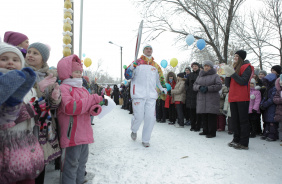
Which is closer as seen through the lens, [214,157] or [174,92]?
[214,157]

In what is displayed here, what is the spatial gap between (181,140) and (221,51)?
1116 cm

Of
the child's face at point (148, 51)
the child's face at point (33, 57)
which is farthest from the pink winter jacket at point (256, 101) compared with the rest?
the child's face at point (33, 57)

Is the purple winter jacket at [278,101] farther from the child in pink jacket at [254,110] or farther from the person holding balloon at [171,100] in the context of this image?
the person holding balloon at [171,100]

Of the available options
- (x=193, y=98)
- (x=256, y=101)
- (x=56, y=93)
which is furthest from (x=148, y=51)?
(x=256, y=101)

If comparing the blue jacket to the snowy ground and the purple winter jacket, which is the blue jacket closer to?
the purple winter jacket

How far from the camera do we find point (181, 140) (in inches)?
184

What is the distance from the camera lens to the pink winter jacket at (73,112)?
2100mm

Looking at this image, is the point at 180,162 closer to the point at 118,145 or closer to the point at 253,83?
the point at 118,145

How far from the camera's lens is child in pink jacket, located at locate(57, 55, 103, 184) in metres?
2.12

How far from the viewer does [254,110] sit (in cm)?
534

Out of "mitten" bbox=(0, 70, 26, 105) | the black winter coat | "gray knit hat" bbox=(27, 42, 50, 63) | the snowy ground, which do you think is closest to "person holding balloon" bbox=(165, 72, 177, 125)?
the black winter coat

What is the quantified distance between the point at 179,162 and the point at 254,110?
317 cm

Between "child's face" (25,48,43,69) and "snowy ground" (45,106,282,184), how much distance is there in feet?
4.71

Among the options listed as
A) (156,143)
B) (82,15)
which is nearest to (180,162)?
(156,143)
